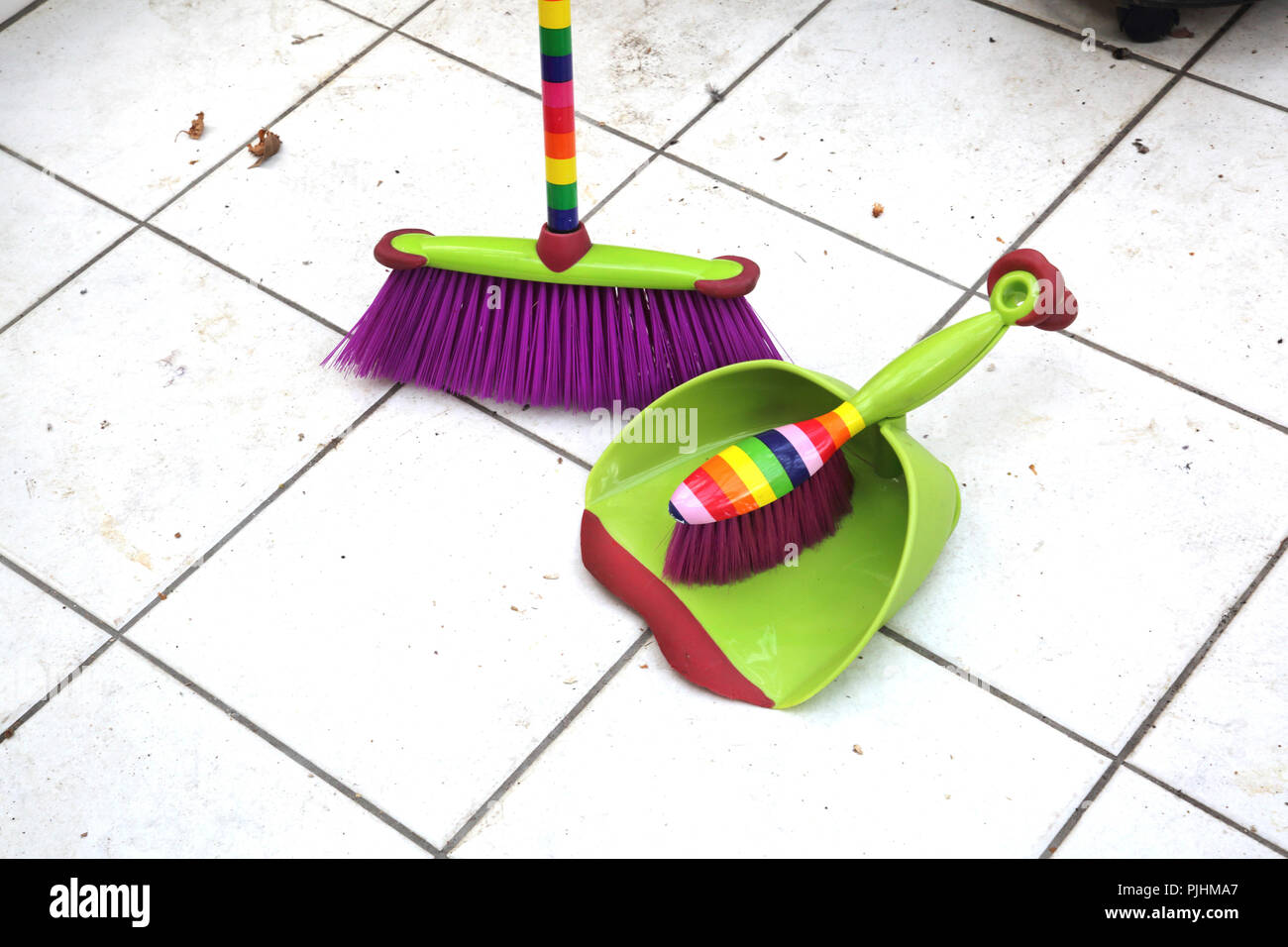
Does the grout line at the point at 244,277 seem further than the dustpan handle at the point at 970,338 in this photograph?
Yes

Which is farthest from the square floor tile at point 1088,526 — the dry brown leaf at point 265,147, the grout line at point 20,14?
the grout line at point 20,14

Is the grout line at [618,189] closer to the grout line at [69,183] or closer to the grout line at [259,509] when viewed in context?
the grout line at [259,509]

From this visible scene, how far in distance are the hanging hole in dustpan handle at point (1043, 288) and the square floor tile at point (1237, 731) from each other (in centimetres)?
36

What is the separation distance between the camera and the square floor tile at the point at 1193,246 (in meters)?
1.61

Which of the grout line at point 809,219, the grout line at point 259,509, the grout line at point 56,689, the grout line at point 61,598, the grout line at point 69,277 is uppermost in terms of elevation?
the grout line at point 809,219

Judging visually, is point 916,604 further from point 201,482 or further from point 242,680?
point 201,482

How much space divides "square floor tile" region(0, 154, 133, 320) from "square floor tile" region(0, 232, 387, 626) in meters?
0.03

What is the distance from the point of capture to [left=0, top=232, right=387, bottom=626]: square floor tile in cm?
147

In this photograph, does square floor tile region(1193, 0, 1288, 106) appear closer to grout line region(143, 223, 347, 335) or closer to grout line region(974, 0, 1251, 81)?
grout line region(974, 0, 1251, 81)

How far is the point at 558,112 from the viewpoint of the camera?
139 centimetres

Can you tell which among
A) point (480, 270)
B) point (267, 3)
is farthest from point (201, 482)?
Result: point (267, 3)

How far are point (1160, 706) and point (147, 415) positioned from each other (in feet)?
3.81

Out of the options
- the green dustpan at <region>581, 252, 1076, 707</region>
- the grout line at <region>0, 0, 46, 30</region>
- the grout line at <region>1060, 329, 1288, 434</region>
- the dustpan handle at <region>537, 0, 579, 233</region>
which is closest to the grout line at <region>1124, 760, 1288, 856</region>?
the green dustpan at <region>581, 252, 1076, 707</region>
